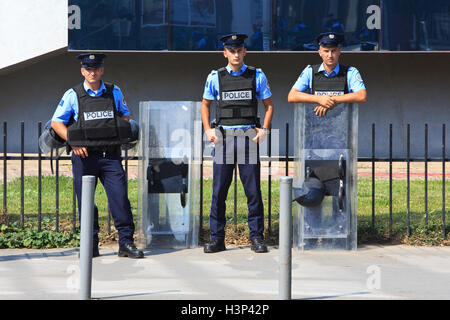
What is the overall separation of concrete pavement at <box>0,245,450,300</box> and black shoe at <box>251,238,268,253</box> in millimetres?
77

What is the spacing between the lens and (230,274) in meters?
5.95

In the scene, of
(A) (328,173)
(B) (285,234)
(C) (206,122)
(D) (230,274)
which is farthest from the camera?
(A) (328,173)

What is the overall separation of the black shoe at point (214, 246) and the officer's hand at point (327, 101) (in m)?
1.59

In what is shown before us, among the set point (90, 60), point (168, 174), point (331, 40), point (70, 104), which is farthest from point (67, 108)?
point (331, 40)

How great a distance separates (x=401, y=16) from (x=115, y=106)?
13.6 meters

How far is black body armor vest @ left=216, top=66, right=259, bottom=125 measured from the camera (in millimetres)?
6777

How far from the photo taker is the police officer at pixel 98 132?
6559 mm

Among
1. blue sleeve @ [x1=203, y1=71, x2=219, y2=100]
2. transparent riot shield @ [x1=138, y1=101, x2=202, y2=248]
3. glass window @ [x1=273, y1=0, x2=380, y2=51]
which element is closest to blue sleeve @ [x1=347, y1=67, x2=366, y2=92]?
blue sleeve @ [x1=203, y1=71, x2=219, y2=100]

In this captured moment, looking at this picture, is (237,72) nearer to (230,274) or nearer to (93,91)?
(93,91)

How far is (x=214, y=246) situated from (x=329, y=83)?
1853mm

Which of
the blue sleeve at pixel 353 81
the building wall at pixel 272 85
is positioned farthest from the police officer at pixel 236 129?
the building wall at pixel 272 85

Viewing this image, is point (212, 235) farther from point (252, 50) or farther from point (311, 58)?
point (311, 58)

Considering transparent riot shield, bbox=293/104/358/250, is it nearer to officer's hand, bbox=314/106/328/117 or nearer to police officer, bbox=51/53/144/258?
officer's hand, bbox=314/106/328/117

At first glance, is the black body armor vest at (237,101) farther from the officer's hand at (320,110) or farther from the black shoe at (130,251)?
the black shoe at (130,251)
